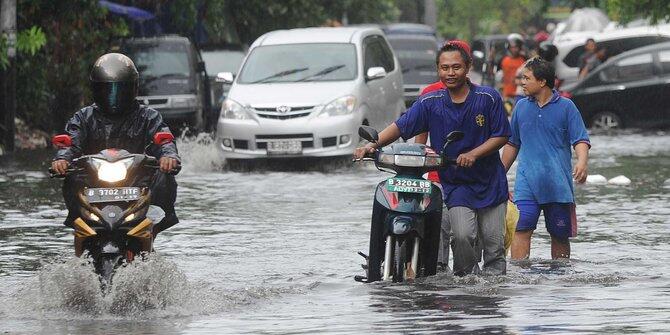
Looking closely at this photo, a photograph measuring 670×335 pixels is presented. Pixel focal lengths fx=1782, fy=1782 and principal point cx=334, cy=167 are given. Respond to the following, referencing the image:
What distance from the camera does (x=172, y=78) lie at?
27609 mm

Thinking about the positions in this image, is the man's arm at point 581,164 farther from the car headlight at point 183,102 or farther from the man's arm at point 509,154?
the car headlight at point 183,102

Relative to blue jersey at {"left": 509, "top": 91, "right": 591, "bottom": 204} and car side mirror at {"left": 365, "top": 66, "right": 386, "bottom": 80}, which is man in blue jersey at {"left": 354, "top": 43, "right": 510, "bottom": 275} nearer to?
blue jersey at {"left": 509, "top": 91, "right": 591, "bottom": 204}

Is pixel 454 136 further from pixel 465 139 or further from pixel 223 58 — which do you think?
pixel 223 58

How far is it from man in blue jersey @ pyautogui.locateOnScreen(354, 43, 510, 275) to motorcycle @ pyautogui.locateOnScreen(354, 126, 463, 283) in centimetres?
18

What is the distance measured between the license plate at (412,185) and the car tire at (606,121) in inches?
824

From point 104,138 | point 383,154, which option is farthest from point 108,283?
point 383,154

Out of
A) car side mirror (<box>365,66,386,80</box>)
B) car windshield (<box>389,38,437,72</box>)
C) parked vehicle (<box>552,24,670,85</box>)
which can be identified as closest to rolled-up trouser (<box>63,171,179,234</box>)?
car side mirror (<box>365,66,386,80</box>)

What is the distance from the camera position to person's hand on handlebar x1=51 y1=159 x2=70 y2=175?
9.30 metres

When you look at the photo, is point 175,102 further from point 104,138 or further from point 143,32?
point 104,138

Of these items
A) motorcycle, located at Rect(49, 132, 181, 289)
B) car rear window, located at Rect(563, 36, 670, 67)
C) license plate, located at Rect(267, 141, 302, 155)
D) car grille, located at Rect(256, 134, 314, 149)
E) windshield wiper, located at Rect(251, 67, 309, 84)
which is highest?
car rear window, located at Rect(563, 36, 670, 67)

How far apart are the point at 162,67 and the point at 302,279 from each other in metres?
16.5

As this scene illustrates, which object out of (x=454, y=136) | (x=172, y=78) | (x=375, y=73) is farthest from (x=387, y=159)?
(x=172, y=78)

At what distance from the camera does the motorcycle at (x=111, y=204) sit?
930cm

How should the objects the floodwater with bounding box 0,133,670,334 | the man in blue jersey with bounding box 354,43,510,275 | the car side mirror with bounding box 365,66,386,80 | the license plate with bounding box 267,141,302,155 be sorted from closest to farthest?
the floodwater with bounding box 0,133,670,334
the man in blue jersey with bounding box 354,43,510,275
the license plate with bounding box 267,141,302,155
the car side mirror with bounding box 365,66,386,80
